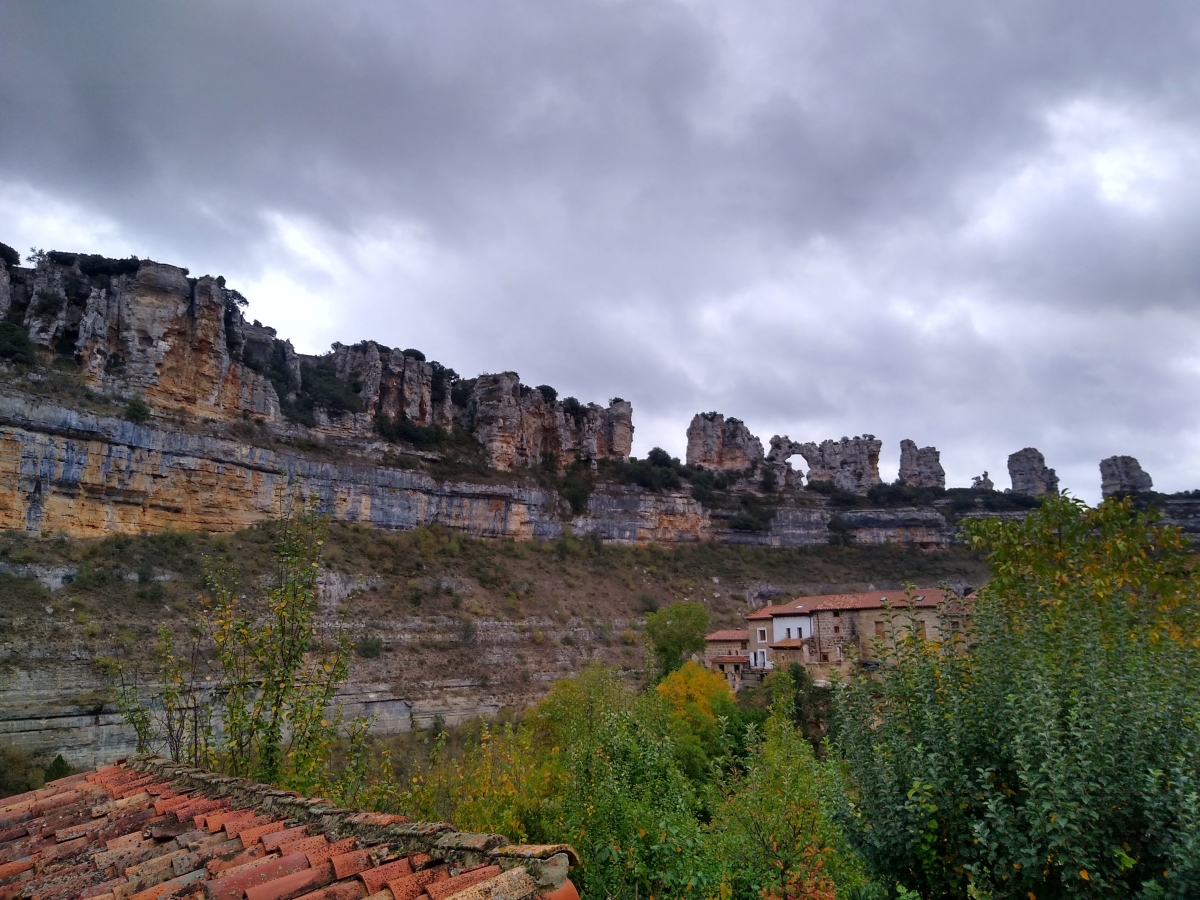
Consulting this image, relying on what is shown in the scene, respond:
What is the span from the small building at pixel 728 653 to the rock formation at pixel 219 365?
98.6 feet

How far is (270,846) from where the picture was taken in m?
4.36

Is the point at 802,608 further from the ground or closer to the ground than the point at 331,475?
closer to the ground

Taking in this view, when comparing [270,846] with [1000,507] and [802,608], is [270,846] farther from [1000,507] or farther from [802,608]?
[1000,507]

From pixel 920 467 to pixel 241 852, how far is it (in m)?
96.9

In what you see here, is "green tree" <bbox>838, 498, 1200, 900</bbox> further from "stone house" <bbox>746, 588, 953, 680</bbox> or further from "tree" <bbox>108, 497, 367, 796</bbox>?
"stone house" <bbox>746, 588, 953, 680</bbox>

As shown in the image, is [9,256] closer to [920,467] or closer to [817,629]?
[817,629]

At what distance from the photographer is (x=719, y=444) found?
8712cm

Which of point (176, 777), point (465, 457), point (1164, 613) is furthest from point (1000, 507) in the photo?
point (176, 777)

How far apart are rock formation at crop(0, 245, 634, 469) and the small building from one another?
30045 millimetres

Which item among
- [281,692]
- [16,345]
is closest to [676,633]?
[281,692]

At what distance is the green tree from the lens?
441 cm

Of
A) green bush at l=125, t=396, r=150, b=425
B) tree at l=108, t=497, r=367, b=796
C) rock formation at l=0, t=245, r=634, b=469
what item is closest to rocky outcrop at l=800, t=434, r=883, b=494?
rock formation at l=0, t=245, r=634, b=469

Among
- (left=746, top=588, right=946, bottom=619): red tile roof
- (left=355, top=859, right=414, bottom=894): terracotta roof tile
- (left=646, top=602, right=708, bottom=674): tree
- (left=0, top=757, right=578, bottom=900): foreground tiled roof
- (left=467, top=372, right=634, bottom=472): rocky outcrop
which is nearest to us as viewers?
(left=0, top=757, right=578, bottom=900): foreground tiled roof

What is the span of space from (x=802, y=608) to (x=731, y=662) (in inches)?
232
